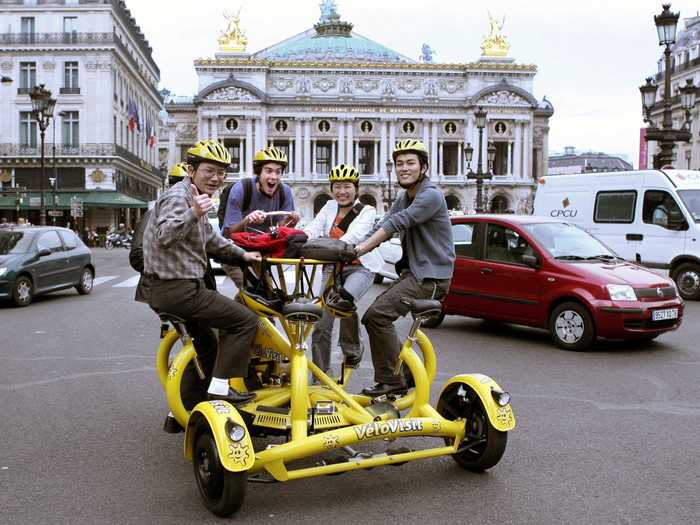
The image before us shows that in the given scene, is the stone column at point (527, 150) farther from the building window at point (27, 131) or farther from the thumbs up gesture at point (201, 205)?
the thumbs up gesture at point (201, 205)

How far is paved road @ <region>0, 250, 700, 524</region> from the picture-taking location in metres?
4.22

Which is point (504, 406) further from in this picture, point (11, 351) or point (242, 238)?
point (11, 351)

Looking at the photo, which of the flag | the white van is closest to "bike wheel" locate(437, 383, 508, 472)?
the white van

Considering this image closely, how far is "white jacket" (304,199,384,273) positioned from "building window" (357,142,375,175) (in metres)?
87.4

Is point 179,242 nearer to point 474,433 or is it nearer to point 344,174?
point 344,174

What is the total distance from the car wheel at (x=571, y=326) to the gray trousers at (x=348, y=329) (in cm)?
462

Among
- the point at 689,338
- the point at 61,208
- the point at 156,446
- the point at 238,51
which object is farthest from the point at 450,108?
the point at 156,446

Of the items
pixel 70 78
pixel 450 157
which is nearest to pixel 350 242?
pixel 70 78

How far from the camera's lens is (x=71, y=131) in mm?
61094

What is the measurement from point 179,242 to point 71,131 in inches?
2389

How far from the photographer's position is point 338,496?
4.43 m

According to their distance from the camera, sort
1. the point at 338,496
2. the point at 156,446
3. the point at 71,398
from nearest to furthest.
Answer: the point at 338,496 → the point at 156,446 → the point at 71,398

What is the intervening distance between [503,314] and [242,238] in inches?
251

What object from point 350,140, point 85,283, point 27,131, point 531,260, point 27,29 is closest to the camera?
point 531,260
